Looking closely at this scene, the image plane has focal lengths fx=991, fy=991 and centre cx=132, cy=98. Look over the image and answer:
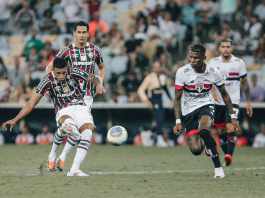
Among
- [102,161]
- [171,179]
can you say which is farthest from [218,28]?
[171,179]

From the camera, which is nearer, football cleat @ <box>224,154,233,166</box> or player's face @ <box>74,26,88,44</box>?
player's face @ <box>74,26,88,44</box>

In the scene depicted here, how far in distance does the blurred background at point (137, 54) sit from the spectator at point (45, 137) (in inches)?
1.1

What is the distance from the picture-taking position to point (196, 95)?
14.2 metres

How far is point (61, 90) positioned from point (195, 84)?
192 cm

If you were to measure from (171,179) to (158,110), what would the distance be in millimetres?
10548

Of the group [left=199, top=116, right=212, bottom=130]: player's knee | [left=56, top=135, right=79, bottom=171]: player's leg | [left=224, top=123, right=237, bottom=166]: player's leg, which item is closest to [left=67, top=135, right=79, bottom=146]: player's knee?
[left=56, top=135, right=79, bottom=171]: player's leg

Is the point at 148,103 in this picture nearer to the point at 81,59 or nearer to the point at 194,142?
the point at 81,59

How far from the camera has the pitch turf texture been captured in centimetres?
1151

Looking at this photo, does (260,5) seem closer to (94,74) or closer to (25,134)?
(25,134)

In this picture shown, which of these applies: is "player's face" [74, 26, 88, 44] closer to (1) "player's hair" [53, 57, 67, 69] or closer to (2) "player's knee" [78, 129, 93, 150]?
(1) "player's hair" [53, 57, 67, 69]

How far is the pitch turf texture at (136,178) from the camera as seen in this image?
11.5m

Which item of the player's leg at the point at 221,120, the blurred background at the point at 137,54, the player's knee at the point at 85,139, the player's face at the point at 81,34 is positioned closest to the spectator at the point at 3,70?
the blurred background at the point at 137,54

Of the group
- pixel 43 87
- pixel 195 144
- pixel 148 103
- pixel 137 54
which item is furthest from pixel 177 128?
pixel 137 54

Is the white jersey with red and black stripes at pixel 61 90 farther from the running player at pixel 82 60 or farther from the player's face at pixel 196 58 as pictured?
the player's face at pixel 196 58
